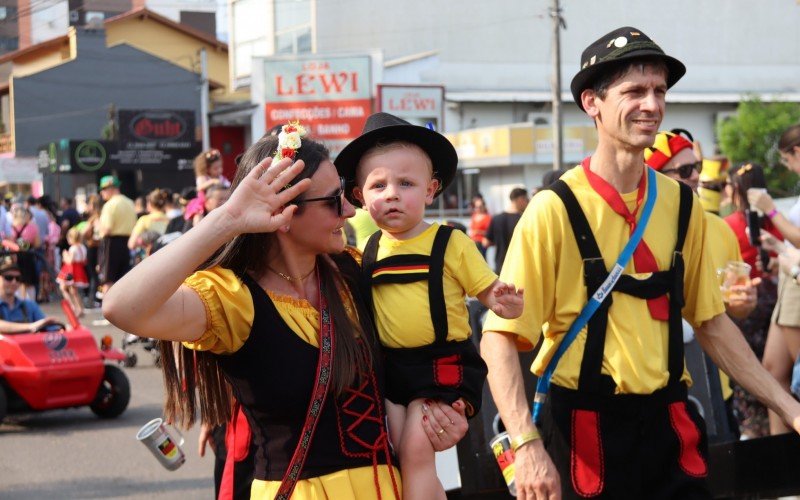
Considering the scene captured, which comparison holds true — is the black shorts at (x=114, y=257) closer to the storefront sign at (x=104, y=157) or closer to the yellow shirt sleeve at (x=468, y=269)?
the yellow shirt sleeve at (x=468, y=269)

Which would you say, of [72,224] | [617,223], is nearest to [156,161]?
[72,224]

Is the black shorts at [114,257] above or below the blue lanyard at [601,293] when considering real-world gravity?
below

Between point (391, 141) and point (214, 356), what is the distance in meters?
0.87

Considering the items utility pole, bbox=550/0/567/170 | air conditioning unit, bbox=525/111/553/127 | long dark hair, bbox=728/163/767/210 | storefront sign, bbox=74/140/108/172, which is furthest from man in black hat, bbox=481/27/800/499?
air conditioning unit, bbox=525/111/553/127

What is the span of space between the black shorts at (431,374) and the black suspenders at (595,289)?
20.9 inches

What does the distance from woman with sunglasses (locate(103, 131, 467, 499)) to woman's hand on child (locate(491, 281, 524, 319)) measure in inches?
12.2

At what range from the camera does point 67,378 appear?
33.1 feet

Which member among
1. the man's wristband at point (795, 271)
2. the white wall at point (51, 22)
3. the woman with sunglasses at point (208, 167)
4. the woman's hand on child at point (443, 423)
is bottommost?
the woman's hand on child at point (443, 423)

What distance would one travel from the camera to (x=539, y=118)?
47969 millimetres

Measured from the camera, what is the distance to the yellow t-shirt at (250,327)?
2.98 meters

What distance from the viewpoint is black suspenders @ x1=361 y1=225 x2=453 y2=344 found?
334 centimetres

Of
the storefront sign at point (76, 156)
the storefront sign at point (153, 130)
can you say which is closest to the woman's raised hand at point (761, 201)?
the storefront sign at point (76, 156)

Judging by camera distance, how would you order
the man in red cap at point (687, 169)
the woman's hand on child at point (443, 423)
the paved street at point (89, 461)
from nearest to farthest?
the woman's hand on child at point (443, 423) < the man in red cap at point (687, 169) < the paved street at point (89, 461)

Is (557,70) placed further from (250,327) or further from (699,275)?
(250,327)
